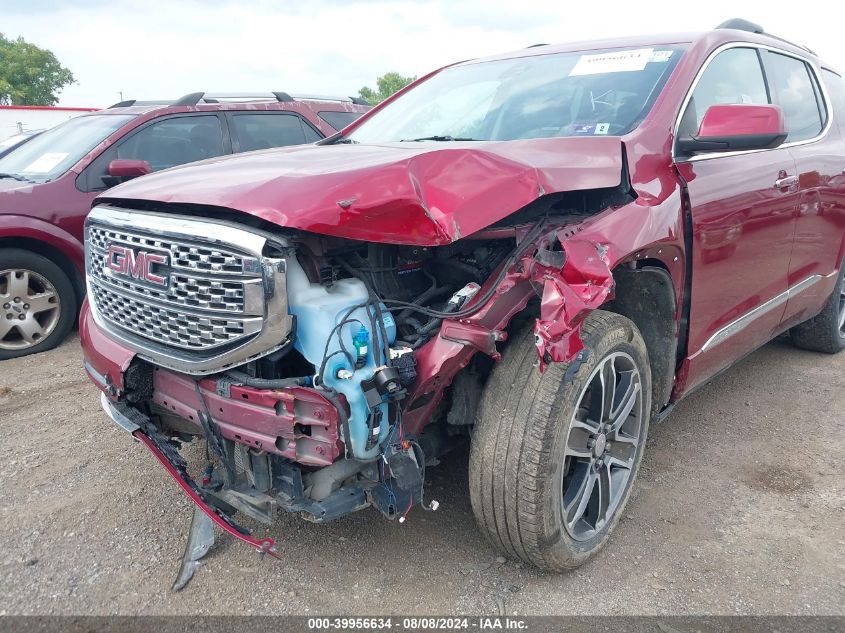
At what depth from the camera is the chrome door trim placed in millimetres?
3017

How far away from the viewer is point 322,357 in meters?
1.92

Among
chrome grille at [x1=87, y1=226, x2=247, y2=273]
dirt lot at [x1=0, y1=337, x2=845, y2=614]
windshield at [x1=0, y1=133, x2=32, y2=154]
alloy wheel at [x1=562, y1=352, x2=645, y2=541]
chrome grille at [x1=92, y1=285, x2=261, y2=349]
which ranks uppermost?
Answer: windshield at [x1=0, y1=133, x2=32, y2=154]

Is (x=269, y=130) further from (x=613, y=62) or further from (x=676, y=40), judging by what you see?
(x=676, y=40)

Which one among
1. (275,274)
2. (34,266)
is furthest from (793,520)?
(34,266)

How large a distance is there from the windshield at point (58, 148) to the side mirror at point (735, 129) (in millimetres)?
4623

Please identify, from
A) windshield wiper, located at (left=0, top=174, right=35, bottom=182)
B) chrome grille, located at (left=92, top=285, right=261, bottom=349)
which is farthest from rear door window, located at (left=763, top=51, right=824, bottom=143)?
windshield wiper, located at (left=0, top=174, right=35, bottom=182)

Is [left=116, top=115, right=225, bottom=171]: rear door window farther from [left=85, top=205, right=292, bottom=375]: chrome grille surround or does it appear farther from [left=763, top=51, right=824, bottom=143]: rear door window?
[left=763, top=51, right=824, bottom=143]: rear door window

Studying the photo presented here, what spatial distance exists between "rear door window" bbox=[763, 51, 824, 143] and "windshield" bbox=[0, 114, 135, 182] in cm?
475

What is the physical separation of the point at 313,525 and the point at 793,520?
2.05 meters

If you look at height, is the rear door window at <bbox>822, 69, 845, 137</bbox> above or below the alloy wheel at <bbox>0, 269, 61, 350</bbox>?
above

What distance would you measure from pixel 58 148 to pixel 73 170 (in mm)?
592

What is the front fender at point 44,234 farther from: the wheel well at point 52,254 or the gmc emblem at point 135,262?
the gmc emblem at point 135,262

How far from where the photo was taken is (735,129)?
8.30 feet

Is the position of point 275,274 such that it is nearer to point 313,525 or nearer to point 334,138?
point 313,525
